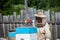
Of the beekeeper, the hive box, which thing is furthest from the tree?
the hive box

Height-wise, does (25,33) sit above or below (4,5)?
below

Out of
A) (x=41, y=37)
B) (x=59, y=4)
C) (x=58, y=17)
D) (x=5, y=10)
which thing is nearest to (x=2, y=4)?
(x=5, y=10)

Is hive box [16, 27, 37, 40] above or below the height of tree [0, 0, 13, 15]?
below

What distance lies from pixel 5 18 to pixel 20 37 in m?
2.72

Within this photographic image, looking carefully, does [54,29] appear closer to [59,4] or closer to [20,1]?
[59,4]

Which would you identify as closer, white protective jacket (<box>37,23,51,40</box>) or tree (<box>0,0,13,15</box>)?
white protective jacket (<box>37,23,51,40</box>)

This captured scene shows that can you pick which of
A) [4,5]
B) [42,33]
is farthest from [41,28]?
[4,5]

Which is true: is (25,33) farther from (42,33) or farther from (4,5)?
(4,5)

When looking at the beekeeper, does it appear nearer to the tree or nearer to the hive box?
the hive box

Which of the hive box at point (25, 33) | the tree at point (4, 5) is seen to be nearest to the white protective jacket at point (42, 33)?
the hive box at point (25, 33)

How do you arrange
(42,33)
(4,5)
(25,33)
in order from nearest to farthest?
1. (25,33)
2. (42,33)
3. (4,5)

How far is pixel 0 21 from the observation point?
17.7 feet

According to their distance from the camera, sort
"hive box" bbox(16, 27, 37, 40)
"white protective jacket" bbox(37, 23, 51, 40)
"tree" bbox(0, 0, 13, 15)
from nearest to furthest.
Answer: "hive box" bbox(16, 27, 37, 40) → "white protective jacket" bbox(37, 23, 51, 40) → "tree" bbox(0, 0, 13, 15)

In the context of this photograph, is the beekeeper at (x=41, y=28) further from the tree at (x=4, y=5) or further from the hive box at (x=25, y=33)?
the tree at (x=4, y=5)
